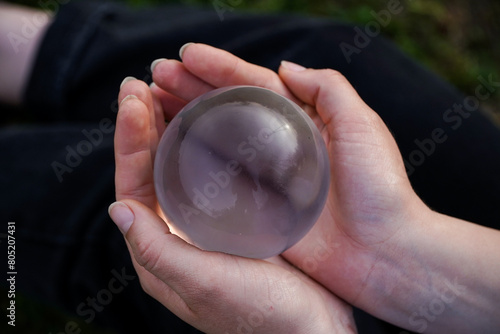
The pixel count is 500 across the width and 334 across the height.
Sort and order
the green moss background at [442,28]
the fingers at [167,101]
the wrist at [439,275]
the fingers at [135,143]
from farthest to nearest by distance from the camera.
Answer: the green moss background at [442,28], the fingers at [167,101], the wrist at [439,275], the fingers at [135,143]

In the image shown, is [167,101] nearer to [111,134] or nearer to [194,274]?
[111,134]

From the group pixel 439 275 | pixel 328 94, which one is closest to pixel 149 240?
pixel 328 94

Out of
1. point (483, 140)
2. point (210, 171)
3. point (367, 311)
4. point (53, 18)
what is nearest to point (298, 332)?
point (367, 311)

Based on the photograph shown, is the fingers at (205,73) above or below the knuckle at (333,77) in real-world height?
below

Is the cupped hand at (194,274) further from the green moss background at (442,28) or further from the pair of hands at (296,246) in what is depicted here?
the green moss background at (442,28)

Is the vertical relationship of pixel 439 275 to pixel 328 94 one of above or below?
below

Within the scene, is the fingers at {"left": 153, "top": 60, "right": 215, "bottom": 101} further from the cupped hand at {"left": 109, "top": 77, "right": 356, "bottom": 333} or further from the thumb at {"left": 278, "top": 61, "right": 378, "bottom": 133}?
the thumb at {"left": 278, "top": 61, "right": 378, "bottom": 133}

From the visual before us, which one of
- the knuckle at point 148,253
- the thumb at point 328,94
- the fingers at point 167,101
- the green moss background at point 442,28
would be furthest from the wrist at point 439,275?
the green moss background at point 442,28

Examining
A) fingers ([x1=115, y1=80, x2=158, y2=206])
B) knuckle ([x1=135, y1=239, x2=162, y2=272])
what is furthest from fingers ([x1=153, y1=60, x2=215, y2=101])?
knuckle ([x1=135, y1=239, x2=162, y2=272])
